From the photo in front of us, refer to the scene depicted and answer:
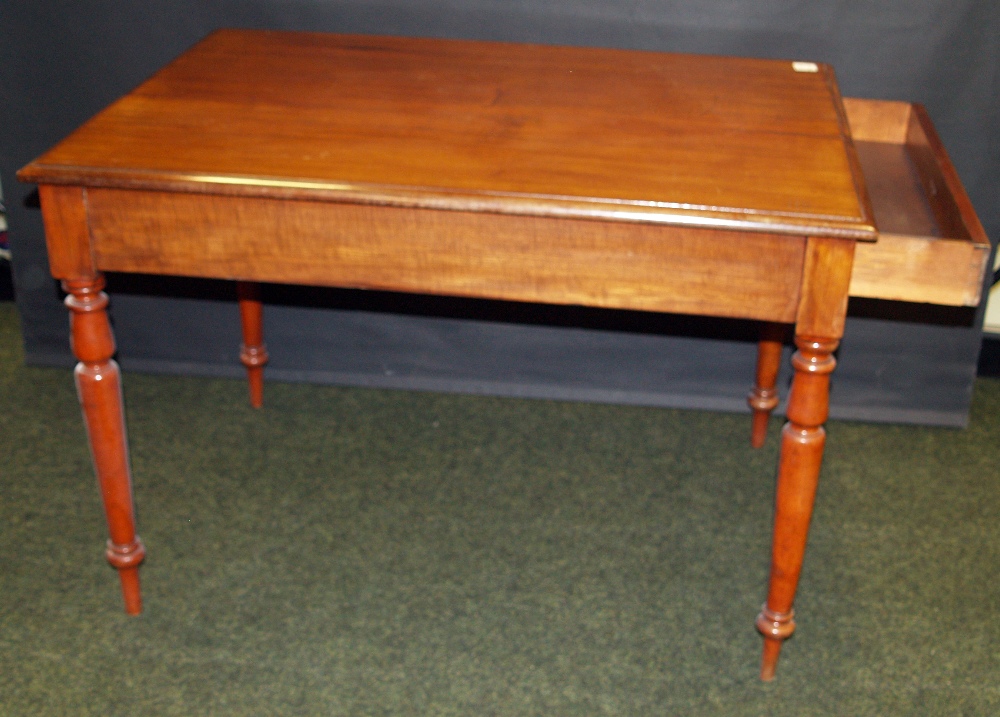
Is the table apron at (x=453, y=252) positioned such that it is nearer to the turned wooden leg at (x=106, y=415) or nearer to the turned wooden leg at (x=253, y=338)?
the turned wooden leg at (x=106, y=415)

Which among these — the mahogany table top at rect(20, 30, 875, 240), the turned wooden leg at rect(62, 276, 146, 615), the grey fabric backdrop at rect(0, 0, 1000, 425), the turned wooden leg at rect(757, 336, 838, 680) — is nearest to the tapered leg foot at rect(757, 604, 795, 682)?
the turned wooden leg at rect(757, 336, 838, 680)

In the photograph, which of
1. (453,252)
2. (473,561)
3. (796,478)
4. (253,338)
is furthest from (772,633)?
(253,338)

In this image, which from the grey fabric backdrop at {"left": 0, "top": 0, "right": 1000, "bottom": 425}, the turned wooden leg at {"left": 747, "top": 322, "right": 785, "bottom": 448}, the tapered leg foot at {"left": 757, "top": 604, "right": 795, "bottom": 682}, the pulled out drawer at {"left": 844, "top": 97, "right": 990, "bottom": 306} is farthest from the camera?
the turned wooden leg at {"left": 747, "top": 322, "right": 785, "bottom": 448}

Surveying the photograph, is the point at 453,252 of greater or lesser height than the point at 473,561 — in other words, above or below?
above

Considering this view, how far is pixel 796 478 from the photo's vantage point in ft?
4.93

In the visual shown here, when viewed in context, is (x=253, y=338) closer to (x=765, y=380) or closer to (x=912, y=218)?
(x=765, y=380)

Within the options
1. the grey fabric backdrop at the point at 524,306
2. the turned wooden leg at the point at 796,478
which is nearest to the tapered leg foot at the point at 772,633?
the turned wooden leg at the point at 796,478

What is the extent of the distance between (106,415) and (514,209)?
68 cm

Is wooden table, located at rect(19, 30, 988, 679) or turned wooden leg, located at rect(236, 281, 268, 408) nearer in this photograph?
wooden table, located at rect(19, 30, 988, 679)

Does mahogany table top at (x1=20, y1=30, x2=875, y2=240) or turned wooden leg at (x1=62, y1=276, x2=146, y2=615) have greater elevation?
mahogany table top at (x1=20, y1=30, x2=875, y2=240)

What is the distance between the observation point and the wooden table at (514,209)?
4.45 ft

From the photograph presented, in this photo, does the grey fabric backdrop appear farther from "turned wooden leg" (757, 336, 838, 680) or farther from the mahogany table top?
"turned wooden leg" (757, 336, 838, 680)

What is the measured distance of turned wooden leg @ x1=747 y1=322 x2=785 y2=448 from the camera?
2123 mm

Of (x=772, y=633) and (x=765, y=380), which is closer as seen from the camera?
(x=772, y=633)
